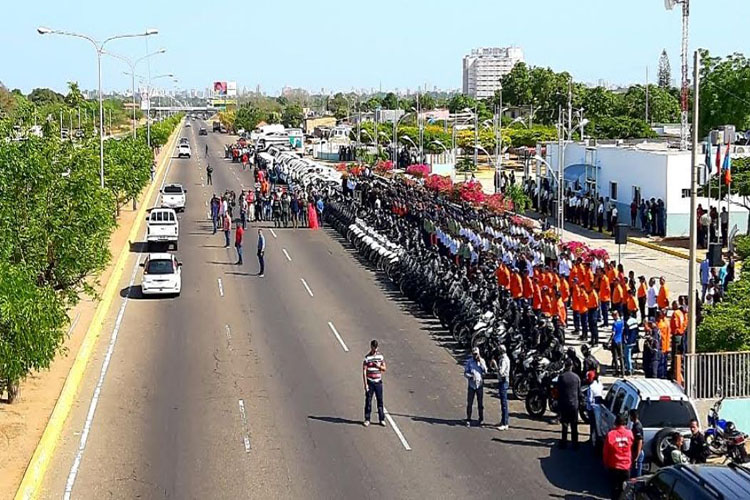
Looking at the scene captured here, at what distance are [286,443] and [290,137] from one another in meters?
93.4

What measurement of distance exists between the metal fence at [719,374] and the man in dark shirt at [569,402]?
201 cm

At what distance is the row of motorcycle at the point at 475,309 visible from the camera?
18.0 metres

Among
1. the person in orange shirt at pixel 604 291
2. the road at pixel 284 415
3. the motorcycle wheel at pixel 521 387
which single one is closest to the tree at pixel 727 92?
the road at pixel 284 415

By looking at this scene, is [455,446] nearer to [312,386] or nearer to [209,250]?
[312,386]

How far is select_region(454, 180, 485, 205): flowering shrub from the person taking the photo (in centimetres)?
4159

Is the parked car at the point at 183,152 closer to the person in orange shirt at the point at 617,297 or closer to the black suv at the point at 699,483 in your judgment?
the person in orange shirt at the point at 617,297

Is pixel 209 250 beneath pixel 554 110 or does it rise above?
beneath

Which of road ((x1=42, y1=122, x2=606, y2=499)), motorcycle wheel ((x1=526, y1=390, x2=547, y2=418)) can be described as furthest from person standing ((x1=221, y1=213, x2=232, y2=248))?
motorcycle wheel ((x1=526, y1=390, x2=547, y2=418))

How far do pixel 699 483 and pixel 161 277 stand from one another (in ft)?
65.9

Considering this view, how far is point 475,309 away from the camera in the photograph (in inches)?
878

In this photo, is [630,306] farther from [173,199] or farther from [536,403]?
[173,199]

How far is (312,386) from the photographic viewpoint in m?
19.5

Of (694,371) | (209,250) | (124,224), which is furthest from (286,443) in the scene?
(124,224)

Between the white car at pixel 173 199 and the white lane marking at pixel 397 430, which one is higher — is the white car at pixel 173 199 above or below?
above
